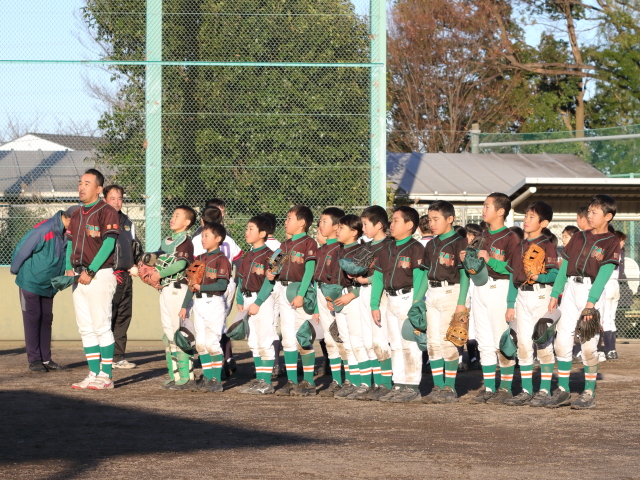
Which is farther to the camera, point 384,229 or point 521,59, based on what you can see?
point 521,59

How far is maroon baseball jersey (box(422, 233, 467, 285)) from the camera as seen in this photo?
8.39m

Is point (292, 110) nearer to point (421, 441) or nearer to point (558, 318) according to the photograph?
point (558, 318)

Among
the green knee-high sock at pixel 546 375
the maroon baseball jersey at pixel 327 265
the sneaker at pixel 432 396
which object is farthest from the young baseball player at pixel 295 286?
the green knee-high sock at pixel 546 375

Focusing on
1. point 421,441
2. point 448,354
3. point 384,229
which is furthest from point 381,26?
point 421,441

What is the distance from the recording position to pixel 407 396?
8.55 meters

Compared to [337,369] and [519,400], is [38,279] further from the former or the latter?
[519,400]

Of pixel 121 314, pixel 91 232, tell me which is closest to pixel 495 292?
pixel 91 232

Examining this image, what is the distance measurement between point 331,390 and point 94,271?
2622 mm

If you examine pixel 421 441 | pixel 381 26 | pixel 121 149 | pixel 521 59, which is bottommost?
pixel 421 441

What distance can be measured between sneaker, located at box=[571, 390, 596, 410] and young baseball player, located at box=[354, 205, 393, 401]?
175 cm

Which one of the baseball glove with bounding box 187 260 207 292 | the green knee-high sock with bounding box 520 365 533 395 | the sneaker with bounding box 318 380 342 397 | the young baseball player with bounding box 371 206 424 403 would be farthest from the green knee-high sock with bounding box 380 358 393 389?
the baseball glove with bounding box 187 260 207 292

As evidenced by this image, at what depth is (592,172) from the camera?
2569 cm

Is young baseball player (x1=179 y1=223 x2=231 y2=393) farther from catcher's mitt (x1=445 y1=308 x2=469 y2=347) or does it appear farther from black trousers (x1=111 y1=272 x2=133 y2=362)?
catcher's mitt (x1=445 y1=308 x2=469 y2=347)

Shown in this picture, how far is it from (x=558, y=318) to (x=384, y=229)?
1.87 metres
